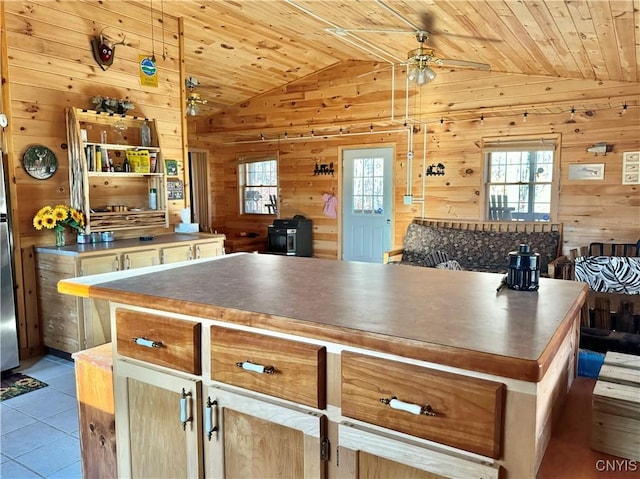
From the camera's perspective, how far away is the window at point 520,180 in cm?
597

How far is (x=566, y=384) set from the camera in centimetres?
139

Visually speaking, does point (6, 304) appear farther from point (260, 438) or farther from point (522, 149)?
point (522, 149)

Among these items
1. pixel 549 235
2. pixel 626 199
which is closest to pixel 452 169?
pixel 549 235

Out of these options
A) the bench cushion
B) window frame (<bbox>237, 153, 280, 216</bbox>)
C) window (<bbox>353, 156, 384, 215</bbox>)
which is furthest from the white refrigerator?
window frame (<bbox>237, 153, 280, 216</bbox>)

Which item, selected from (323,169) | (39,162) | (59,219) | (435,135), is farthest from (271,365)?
(323,169)

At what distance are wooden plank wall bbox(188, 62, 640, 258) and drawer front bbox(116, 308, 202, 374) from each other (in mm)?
5610

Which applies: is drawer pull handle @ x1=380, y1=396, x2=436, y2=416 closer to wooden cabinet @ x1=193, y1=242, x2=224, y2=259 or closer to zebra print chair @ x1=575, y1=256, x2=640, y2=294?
zebra print chair @ x1=575, y1=256, x2=640, y2=294

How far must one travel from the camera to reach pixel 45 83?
153 inches

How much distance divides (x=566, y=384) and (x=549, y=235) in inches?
190

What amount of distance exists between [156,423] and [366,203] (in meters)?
6.14

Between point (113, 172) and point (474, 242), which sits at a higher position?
point (113, 172)

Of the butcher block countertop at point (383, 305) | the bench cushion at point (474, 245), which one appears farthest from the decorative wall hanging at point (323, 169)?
the butcher block countertop at point (383, 305)

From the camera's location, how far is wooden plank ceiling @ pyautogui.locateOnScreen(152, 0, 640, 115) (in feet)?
10.6

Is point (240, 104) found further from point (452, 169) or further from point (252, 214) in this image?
point (452, 169)
